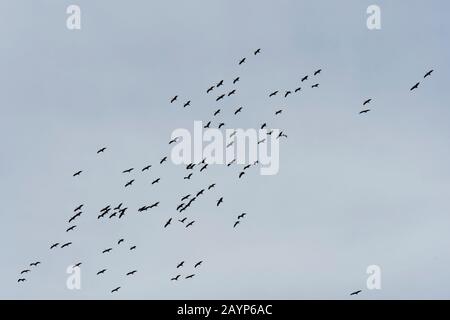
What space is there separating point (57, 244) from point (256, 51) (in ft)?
88.5

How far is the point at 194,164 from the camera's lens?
16750 centimetres

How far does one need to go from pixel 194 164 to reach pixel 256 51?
12358 mm

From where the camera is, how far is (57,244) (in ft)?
561
